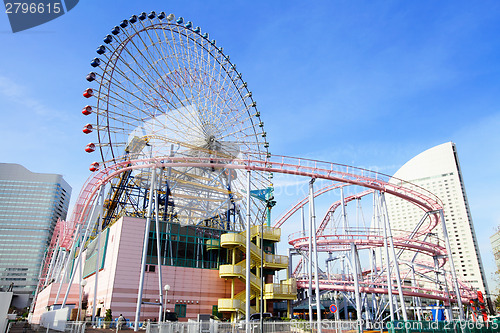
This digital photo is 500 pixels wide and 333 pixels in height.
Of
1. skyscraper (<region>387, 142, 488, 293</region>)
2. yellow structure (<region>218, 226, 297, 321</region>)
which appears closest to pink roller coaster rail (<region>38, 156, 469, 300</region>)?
yellow structure (<region>218, 226, 297, 321</region>)

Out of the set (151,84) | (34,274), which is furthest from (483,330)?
(34,274)

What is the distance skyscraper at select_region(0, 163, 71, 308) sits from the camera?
145 m

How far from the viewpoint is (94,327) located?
86.9 ft

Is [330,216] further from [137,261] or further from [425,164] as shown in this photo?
[425,164]

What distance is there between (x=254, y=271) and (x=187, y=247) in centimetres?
733

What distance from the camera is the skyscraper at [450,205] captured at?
122 m

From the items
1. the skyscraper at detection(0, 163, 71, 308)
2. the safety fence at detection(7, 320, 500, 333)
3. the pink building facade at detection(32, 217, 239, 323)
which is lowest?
the safety fence at detection(7, 320, 500, 333)

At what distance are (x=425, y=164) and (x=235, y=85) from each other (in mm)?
122632

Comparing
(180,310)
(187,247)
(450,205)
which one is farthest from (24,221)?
(450,205)

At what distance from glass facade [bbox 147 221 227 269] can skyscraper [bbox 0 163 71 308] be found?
444 ft

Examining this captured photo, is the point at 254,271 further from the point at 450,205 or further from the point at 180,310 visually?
the point at 450,205

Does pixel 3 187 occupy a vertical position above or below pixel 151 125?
above

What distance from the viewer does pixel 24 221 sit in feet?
497

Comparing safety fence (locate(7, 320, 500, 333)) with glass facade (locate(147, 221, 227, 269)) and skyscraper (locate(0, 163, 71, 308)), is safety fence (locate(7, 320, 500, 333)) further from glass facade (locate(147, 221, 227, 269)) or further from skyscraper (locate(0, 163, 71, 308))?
skyscraper (locate(0, 163, 71, 308))
